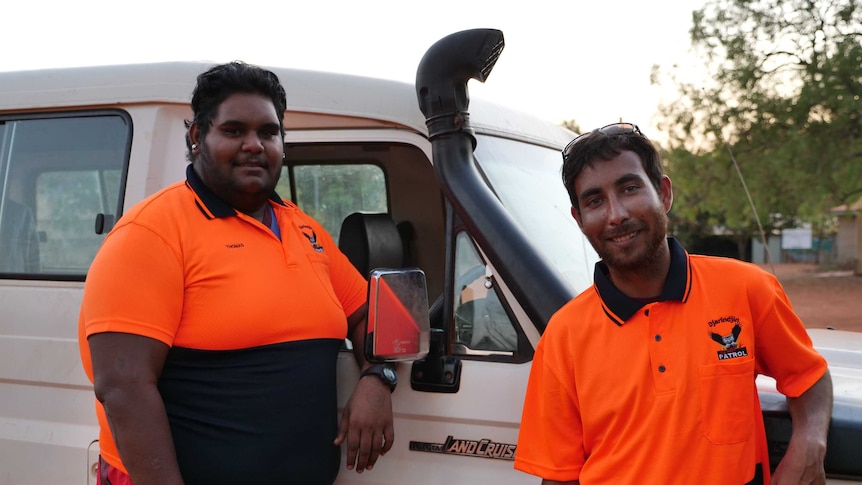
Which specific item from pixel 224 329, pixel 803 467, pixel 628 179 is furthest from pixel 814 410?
pixel 224 329

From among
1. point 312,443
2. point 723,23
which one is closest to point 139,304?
point 312,443

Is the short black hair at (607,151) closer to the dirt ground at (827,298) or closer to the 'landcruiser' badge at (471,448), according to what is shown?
the 'landcruiser' badge at (471,448)

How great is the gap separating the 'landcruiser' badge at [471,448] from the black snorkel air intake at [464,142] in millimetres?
409

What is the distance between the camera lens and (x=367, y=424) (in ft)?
7.66

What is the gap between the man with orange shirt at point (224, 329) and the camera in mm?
1969

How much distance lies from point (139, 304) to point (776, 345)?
5.15 ft

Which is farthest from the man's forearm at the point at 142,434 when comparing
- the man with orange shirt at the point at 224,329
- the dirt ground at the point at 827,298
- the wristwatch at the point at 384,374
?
the dirt ground at the point at 827,298

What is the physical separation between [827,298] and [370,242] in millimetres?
23963

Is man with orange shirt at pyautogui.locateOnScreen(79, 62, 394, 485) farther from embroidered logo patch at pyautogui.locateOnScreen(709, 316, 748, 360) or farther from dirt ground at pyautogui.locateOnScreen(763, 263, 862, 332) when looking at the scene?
dirt ground at pyautogui.locateOnScreen(763, 263, 862, 332)

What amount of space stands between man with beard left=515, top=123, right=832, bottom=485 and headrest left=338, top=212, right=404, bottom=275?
1.41m

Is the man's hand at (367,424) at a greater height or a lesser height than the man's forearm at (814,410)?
lesser

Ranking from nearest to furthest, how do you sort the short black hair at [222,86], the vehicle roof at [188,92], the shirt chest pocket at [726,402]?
1. the shirt chest pocket at [726,402]
2. the short black hair at [222,86]
3. the vehicle roof at [188,92]

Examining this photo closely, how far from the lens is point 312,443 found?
230cm

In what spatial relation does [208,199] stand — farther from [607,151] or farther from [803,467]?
[803,467]
